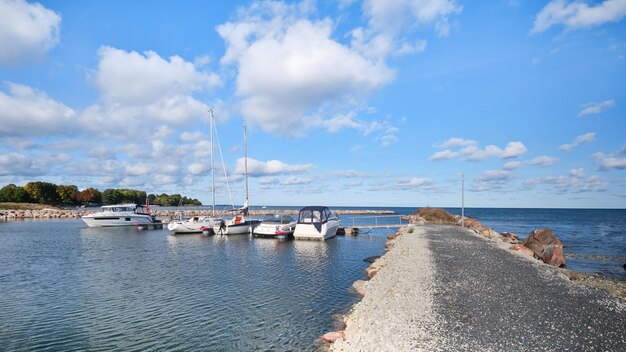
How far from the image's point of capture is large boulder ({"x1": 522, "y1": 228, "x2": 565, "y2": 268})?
24.8 meters

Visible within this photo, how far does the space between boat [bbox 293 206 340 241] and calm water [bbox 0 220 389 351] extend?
8.55 m

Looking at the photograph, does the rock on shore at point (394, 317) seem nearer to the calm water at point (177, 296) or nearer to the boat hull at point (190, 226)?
the calm water at point (177, 296)

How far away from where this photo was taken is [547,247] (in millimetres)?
26281

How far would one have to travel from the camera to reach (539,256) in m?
26.6

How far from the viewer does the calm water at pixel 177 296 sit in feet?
40.3

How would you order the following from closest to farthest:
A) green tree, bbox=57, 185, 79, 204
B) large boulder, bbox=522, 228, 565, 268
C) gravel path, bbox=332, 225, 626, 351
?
gravel path, bbox=332, 225, 626, 351
large boulder, bbox=522, 228, 565, 268
green tree, bbox=57, 185, 79, 204

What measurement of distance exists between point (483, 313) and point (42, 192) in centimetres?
16638

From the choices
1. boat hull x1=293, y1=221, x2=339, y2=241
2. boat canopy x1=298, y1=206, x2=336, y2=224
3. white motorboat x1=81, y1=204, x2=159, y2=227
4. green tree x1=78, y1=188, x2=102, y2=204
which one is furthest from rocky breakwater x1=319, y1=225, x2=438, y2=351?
green tree x1=78, y1=188, x2=102, y2=204

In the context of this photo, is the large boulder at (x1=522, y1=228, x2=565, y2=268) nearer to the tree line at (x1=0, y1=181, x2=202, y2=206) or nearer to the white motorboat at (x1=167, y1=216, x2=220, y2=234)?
the white motorboat at (x1=167, y1=216, x2=220, y2=234)

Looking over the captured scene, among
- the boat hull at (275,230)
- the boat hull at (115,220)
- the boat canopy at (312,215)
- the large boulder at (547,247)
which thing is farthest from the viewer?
the boat hull at (115,220)

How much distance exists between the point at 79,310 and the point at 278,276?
10.4 m

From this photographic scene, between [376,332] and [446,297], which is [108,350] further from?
[446,297]

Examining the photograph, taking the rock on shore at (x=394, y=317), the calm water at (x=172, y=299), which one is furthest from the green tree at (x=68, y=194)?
the rock on shore at (x=394, y=317)

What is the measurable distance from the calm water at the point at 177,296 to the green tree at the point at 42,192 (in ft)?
Result: 412
